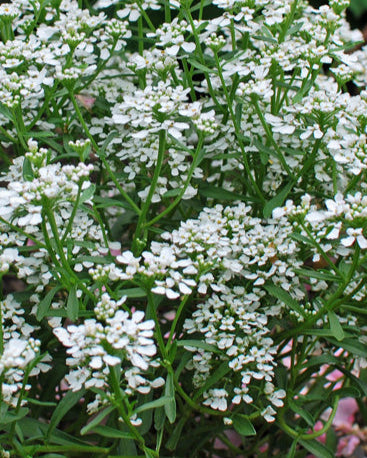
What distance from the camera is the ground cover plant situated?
1149 mm

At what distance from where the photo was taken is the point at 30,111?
5.51 ft

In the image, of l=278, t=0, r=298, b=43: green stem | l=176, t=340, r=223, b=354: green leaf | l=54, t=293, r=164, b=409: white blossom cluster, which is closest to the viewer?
l=54, t=293, r=164, b=409: white blossom cluster

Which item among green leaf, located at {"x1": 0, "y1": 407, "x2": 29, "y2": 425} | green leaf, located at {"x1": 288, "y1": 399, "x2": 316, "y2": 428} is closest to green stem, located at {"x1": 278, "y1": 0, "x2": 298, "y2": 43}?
green leaf, located at {"x1": 288, "y1": 399, "x2": 316, "y2": 428}

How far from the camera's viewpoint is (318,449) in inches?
54.4

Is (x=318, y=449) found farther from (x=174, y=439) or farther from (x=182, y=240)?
(x=182, y=240)

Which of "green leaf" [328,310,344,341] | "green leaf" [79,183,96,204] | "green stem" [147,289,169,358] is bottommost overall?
"green leaf" [328,310,344,341]

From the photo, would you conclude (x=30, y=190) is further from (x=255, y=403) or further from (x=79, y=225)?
(x=255, y=403)

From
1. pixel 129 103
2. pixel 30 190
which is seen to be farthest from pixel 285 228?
pixel 30 190

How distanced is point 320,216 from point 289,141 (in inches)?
13.9

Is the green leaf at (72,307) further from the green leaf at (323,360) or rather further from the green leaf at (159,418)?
the green leaf at (323,360)

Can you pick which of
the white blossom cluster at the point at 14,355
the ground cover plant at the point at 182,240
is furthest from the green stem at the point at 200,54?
the white blossom cluster at the point at 14,355

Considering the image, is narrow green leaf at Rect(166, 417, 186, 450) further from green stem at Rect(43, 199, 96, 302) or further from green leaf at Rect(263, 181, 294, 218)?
green leaf at Rect(263, 181, 294, 218)

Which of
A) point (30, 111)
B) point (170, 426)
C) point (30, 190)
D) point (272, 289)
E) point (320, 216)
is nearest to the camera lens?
point (30, 190)

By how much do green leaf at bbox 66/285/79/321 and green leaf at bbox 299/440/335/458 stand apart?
634 millimetres
